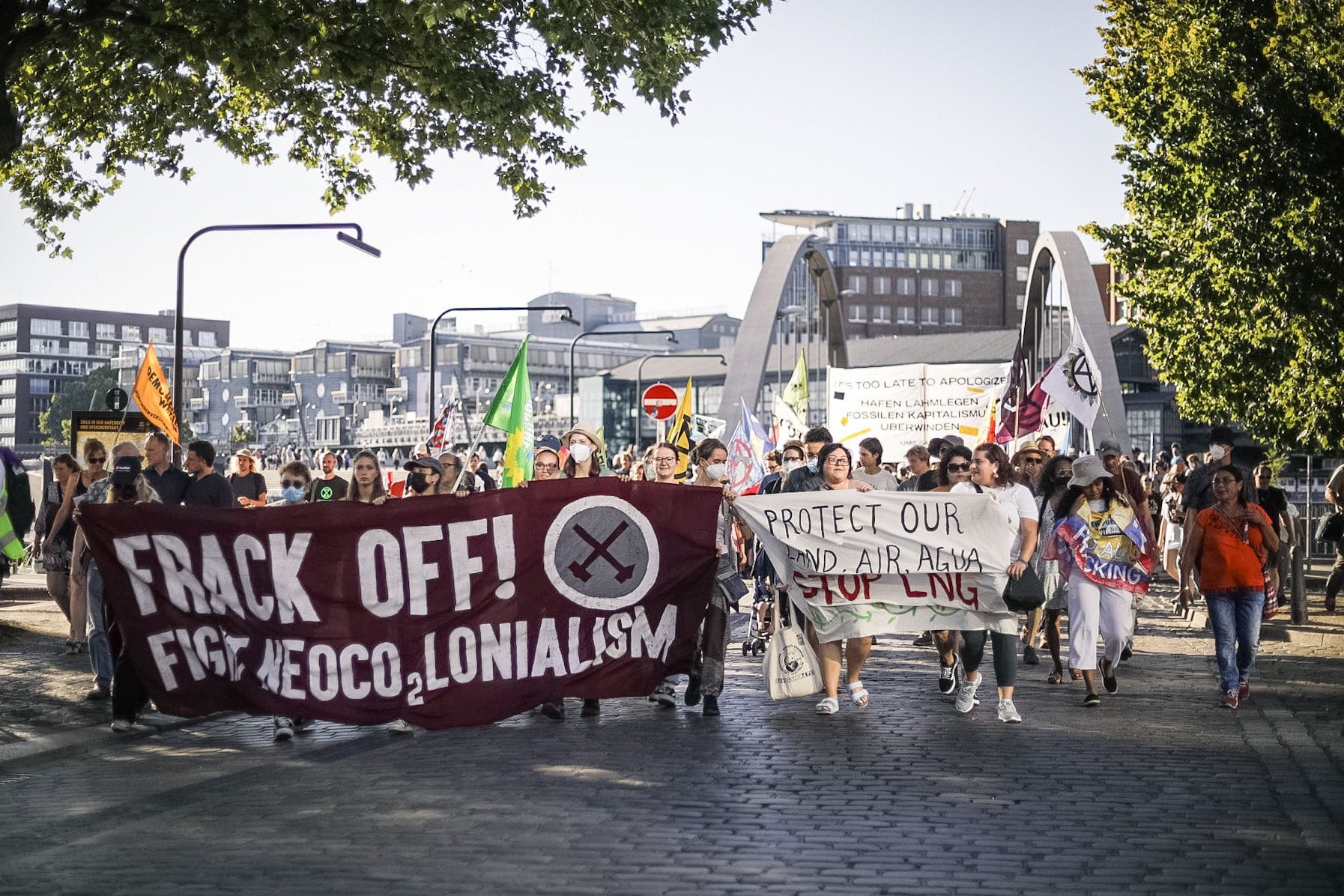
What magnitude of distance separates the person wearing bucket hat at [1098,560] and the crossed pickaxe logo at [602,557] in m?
3.30

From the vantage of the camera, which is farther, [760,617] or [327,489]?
[327,489]

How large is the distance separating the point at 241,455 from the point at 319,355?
157m

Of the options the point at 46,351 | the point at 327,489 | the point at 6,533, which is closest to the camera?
the point at 6,533

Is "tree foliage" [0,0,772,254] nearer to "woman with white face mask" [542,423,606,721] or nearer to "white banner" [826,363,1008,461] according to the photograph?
"woman with white face mask" [542,423,606,721]

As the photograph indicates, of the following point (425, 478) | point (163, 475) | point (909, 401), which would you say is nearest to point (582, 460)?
point (425, 478)

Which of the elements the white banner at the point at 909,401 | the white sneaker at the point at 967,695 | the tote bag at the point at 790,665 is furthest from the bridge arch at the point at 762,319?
the tote bag at the point at 790,665

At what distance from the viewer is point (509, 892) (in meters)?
5.78

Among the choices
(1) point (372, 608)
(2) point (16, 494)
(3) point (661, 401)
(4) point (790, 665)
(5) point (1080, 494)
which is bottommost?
(4) point (790, 665)

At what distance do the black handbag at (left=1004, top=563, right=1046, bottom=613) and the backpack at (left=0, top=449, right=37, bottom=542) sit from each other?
8650mm

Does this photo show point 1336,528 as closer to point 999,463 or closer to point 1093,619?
point 1093,619

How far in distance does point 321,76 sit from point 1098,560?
7.58 meters

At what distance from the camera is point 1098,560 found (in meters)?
11.3

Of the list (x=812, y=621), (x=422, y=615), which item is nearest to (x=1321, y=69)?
(x=812, y=621)

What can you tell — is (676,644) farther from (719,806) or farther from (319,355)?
(319,355)
